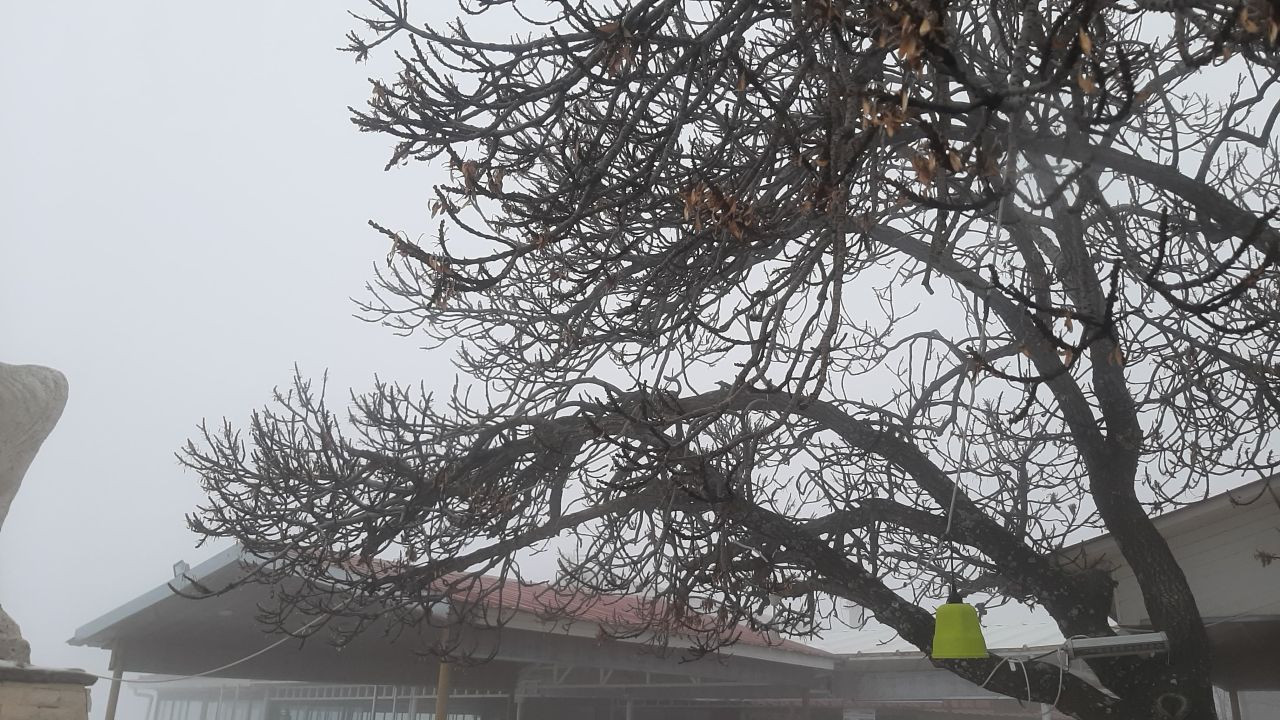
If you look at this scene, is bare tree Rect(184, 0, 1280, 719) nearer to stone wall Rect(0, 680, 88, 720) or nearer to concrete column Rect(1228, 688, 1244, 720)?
stone wall Rect(0, 680, 88, 720)

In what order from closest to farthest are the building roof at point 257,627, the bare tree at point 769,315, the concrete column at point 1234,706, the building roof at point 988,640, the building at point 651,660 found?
the bare tree at point 769,315 < the building at point 651,660 < the building roof at point 257,627 < the concrete column at point 1234,706 < the building roof at point 988,640

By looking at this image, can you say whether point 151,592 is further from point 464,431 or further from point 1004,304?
point 1004,304

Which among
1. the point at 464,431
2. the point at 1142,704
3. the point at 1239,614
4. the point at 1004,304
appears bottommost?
the point at 1142,704

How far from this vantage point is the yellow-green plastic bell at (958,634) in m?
4.15

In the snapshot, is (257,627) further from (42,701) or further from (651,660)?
(42,701)

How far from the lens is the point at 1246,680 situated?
9.89 m

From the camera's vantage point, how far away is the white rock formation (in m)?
6.69

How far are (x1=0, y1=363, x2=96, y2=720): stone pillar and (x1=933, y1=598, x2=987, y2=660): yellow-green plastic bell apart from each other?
5.19 m

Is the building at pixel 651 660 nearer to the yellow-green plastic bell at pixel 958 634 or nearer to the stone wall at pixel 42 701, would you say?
the stone wall at pixel 42 701

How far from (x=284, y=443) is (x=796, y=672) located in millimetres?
9254

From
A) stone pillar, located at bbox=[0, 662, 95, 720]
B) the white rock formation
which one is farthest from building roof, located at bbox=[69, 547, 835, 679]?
stone pillar, located at bbox=[0, 662, 95, 720]

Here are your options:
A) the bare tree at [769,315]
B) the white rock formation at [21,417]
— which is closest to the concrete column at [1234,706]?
the bare tree at [769,315]

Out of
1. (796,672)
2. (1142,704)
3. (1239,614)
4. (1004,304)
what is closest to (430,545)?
(1004,304)

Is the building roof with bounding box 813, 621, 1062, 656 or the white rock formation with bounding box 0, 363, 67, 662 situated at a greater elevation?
the white rock formation with bounding box 0, 363, 67, 662
